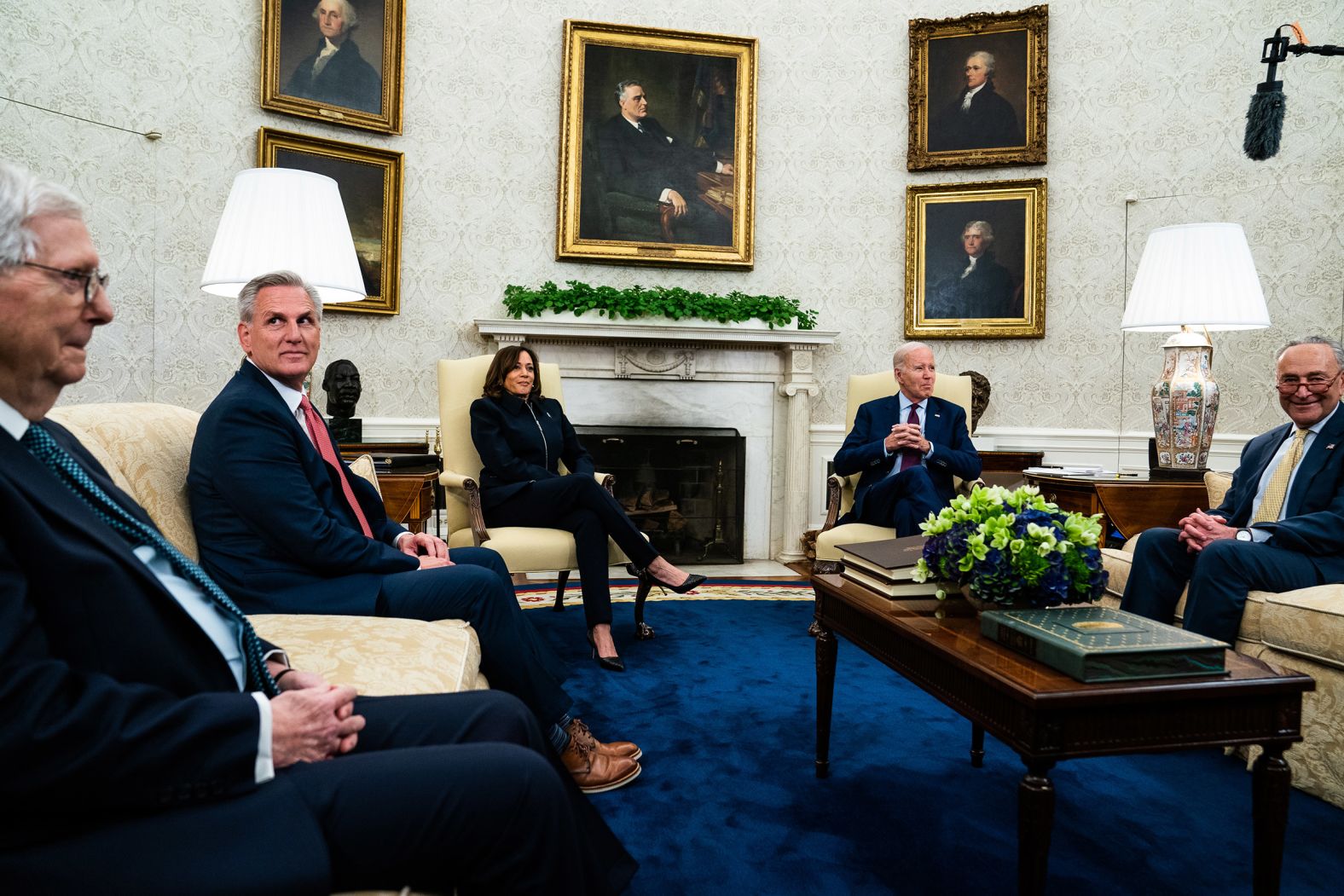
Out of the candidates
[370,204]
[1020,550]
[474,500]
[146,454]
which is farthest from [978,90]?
[146,454]

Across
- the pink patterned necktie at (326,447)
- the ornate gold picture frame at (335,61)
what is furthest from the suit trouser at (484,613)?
the ornate gold picture frame at (335,61)

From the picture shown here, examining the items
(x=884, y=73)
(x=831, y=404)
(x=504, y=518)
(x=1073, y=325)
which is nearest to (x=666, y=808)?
(x=504, y=518)

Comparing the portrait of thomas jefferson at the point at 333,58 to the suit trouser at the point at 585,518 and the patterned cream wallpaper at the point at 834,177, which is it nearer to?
the patterned cream wallpaper at the point at 834,177

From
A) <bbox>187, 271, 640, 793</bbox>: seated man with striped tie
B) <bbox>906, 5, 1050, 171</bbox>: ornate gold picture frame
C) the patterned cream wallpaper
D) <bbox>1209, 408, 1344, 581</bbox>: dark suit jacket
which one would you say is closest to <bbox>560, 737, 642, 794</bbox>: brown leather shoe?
<bbox>187, 271, 640, 793</bbox>: seated man with striped tie

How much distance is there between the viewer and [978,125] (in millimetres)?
6035

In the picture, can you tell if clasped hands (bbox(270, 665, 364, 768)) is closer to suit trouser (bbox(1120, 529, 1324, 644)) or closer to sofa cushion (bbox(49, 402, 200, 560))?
sofa cushion (bbox(49, 402, 200, 560))

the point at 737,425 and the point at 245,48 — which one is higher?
the point at 245,48

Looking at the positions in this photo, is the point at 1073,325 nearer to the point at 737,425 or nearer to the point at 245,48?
the point at 737,425

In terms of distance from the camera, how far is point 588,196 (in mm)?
5879

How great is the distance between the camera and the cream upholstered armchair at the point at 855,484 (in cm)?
402

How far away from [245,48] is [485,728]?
525cm

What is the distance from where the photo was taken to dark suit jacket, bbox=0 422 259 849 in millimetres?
903

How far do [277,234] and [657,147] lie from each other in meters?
3.68

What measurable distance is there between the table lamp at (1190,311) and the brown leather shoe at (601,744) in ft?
10.1
